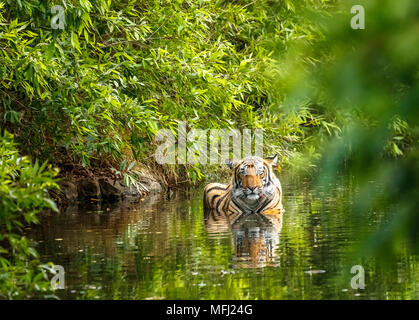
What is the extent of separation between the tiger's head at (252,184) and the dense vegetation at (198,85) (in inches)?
42.7

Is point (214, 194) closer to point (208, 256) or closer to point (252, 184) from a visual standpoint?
point (252, 184)

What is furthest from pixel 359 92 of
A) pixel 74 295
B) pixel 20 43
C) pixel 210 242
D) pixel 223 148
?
pixel 223 148

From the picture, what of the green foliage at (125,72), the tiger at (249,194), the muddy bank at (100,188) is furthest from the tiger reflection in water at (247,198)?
the muddy bank at (100,188)

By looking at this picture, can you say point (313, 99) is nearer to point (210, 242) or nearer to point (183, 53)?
point (210, 242)

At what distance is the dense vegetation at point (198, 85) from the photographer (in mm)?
2416

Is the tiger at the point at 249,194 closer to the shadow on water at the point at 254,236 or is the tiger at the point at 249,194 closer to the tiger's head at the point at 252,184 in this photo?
the tiger's head at the point at 252,184

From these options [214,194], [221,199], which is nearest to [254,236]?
[221,199]

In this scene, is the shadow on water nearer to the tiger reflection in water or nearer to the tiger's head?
the tiger reflection in water

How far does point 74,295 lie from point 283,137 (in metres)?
11.9

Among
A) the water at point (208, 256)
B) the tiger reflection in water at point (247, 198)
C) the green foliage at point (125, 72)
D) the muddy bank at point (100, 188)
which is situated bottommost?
the water at point (208, 256)

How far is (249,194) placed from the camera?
Result: 44.6ft

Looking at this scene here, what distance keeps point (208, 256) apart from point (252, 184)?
15.5ft

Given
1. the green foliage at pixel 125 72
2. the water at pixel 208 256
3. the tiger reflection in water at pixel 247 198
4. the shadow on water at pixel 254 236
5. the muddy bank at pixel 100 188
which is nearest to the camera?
the water at pixel 208 256

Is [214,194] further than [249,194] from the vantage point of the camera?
Yes
